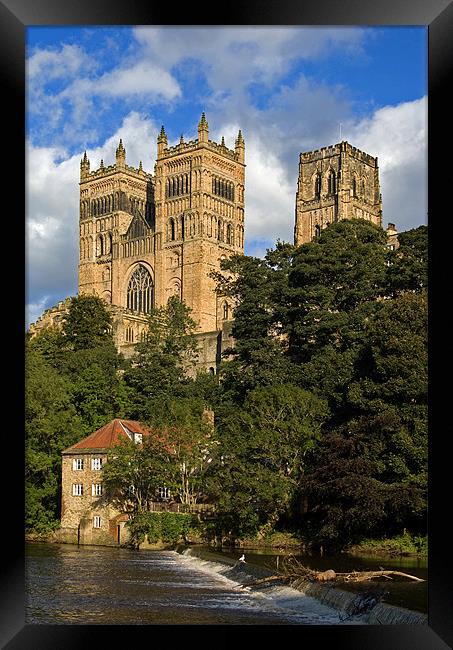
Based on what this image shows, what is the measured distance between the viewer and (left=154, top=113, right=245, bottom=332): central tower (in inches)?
3270

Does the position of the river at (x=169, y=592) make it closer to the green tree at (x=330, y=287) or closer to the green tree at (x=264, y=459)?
the green tree at (x=264, y=459)

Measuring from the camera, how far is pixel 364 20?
28.0 feet

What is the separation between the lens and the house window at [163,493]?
33125mm

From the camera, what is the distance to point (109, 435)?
116 feet

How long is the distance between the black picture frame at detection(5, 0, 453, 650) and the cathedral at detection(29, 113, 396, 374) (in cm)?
7211

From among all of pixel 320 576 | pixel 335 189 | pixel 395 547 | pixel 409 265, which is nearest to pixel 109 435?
pixel 409 265

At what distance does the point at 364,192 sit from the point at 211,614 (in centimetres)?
7453

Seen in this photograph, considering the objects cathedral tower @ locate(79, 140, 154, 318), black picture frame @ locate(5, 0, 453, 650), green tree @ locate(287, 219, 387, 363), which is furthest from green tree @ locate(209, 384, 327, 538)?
cathedral tower @ locate(79, 140, 154, 318)

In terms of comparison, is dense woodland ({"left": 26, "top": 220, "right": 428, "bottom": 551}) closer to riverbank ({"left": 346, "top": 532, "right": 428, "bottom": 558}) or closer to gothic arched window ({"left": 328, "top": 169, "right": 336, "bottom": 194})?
riverbank ({"left": 346, "top": 532, "right": 428, "bottom": 558})

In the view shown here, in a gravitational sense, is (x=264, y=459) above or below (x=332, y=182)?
below

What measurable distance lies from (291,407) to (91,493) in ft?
26.4

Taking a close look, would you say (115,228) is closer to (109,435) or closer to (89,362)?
(89,362)

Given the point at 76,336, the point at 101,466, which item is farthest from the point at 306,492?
the point at 76,336
